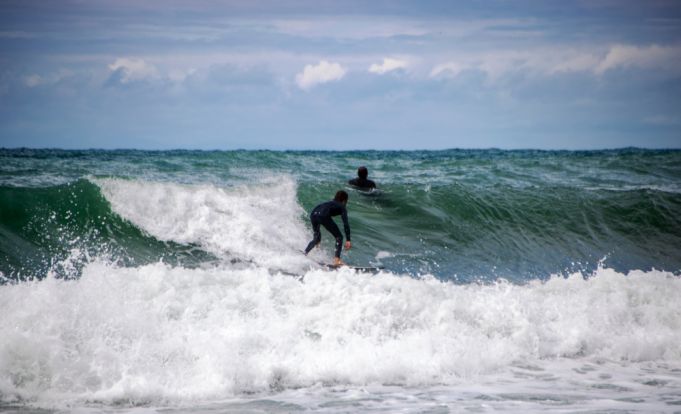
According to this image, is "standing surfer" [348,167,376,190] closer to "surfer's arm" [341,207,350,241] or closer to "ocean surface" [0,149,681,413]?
"ocean surface" [0,149,681,413]

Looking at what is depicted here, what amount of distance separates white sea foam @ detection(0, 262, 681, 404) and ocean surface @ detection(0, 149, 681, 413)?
0.08 feet

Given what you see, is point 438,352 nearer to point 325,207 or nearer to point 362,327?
point 362,327

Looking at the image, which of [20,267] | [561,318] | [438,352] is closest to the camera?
[438,352]

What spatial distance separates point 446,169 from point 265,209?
15.1 metres

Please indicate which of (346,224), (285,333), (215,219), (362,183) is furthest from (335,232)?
(362,183)

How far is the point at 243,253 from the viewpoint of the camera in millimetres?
13602

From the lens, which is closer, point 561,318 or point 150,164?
point 561,318

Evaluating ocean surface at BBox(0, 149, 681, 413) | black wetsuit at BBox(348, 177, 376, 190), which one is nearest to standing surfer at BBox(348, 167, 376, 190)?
black wetsuit at BBox(348, 177, 376, 190)

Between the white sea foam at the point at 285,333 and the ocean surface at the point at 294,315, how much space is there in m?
0.02

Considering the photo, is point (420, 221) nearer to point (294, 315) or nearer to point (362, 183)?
point (362, 183)

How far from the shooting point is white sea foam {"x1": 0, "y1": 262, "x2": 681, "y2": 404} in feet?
22.8

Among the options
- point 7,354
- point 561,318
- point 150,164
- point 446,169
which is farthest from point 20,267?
point 446,169

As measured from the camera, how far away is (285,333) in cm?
823

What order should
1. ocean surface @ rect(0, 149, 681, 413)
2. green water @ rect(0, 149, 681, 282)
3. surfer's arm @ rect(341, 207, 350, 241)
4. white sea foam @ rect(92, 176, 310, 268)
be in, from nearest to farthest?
ocean surface @ rect(0, 149, 681, 413), surfer's arm @ rect(341, 207, 350, 241), green water @ rect(0, 149, 681, 282), white sea foam @ rect(92, 176, 310, 268)
